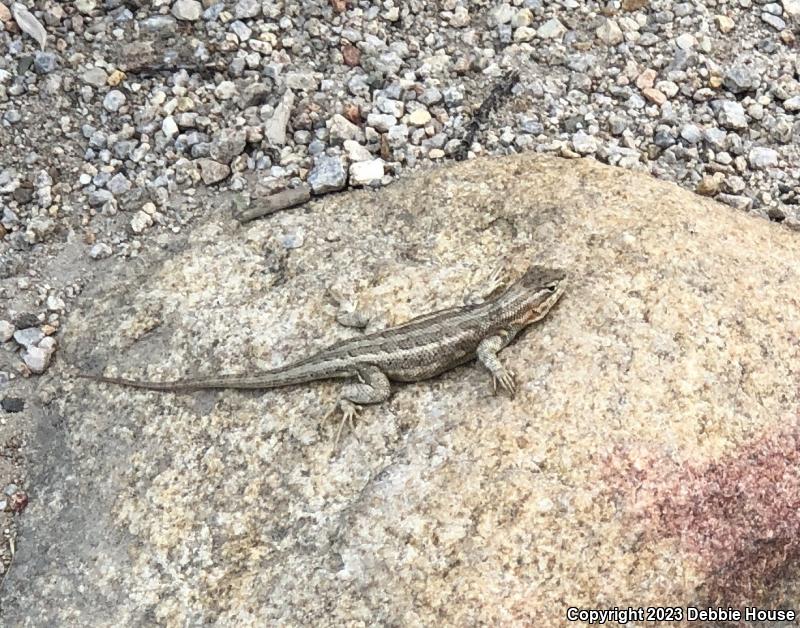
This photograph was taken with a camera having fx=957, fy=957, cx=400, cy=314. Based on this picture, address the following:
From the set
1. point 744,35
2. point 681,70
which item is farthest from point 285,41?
point 744,35

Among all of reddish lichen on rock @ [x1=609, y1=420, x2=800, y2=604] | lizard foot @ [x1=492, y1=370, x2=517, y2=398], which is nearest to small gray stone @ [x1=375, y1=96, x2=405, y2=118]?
lizard foot @ [x1=492, y1=370, x2=517, y2=398]

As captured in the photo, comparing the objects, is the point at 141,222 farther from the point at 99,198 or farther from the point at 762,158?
the point at 762,158

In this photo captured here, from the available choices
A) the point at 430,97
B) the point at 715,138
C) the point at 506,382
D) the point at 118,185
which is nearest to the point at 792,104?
the point at 715,138

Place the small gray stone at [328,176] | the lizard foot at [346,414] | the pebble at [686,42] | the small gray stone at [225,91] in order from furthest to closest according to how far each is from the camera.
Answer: the pebble at [686,42], the small gray stone at [225,91], the small gray stone at [328,176], the lizard foot at [346,414]

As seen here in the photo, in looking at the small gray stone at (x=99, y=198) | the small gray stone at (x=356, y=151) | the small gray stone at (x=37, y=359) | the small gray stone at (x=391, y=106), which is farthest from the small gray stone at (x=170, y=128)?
the small gray stone at (x=37, y=359)

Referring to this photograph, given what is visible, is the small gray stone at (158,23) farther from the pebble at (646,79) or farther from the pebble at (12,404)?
the pebble at (646,79)

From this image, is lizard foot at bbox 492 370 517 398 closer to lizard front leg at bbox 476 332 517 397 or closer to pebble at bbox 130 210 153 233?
lizard front leg at bbox 476 332 517 397
